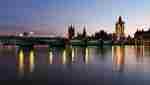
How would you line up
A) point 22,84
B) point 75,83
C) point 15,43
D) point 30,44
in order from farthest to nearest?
point 15,43, point 30,44, point 75,83, point 22,84

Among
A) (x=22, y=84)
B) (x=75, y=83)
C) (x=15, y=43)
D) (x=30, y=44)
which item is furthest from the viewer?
(x=15, y=43)

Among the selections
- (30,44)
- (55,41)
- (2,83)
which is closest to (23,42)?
(30,44)

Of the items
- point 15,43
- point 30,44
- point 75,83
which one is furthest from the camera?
point 15,43

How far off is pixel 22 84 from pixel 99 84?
19.0ft

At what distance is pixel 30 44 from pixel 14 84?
159 m

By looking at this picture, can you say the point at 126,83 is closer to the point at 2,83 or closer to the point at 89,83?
the point at 89,83

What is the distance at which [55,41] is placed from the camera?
630 feet

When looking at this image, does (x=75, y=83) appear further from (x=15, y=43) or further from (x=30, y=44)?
(x=15, y=43)

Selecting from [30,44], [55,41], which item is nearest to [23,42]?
[30,44]

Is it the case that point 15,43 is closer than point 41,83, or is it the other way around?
A: point 41,83

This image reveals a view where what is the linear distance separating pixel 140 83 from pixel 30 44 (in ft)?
524

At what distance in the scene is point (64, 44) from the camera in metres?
192

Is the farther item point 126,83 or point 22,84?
point 126,83

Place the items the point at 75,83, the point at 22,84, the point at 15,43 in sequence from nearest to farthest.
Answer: the point at 22,84, the point at 75,83, the point at 15,43
